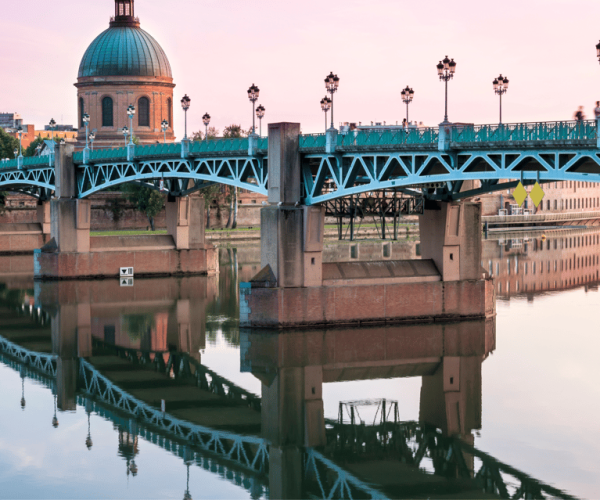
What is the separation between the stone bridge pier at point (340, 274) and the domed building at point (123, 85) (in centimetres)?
6833

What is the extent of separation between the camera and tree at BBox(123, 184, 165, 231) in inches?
3910

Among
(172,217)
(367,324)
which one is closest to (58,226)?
(172,217)

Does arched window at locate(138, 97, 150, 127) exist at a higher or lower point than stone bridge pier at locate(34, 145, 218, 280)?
higher

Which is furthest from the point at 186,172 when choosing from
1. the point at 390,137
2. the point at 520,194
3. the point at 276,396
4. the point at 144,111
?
the point at 144,111

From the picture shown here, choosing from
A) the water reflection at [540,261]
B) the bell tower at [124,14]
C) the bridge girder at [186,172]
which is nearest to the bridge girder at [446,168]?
the bridge girder at [186,172]

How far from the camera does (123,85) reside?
110312mm

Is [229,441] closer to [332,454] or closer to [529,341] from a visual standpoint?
[332,454]

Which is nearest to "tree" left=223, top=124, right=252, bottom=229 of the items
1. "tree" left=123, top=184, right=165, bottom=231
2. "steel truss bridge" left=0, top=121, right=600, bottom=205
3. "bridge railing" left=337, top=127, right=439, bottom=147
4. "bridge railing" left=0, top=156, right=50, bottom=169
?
"tree" left=123, top=184, right=165, bottom=231

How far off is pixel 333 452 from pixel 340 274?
1600 centimetres

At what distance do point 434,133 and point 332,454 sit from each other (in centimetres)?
1594

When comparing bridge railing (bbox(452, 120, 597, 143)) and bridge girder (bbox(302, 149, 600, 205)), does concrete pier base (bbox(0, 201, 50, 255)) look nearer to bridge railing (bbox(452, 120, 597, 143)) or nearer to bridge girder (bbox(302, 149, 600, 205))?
bridge girder (bbox(302, 149, 600, 205))

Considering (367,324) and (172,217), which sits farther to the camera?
(172,217)

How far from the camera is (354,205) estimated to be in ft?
154

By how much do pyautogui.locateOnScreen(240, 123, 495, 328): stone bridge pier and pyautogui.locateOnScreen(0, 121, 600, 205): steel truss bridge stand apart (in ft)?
3.44
